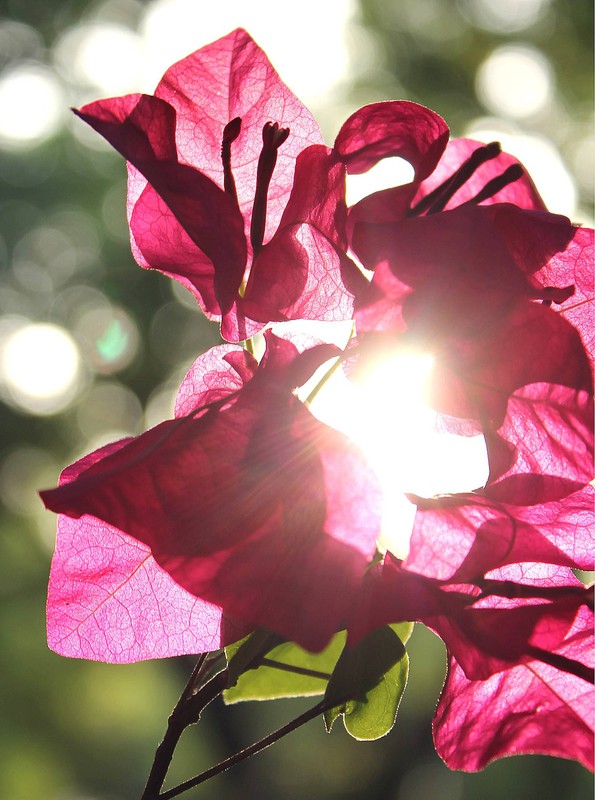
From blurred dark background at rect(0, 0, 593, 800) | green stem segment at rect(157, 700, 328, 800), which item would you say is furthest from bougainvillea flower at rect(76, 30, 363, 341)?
blurred dark background at rect(0, 0, 593, 800)

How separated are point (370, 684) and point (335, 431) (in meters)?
0.19

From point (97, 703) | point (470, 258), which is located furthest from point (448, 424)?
point (97, 703)

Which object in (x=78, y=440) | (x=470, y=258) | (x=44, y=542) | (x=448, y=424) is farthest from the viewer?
(x=78, y=440)

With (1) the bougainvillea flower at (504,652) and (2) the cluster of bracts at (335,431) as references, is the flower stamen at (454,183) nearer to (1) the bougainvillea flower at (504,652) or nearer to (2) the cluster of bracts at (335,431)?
(2) the cluster of bracts at (335,431)

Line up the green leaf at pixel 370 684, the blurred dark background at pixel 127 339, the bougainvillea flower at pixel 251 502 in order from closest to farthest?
the bougainvillea flower at pixel 251 502 → the green leaf at pixel 370 684 → the blurred dark background at pixel 127 339

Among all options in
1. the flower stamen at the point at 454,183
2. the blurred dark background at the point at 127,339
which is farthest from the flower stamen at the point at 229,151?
the blurred dark background at the point at 127,339

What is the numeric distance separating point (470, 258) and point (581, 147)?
5.38 meters

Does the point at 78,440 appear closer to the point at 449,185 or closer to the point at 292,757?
the point at 292,757

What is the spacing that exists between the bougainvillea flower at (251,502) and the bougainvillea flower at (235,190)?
64 millimetres

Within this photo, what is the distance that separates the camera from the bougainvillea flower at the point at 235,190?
1.40 feet

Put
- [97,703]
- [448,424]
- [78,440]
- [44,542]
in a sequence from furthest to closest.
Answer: [78,440] → [44,542] → [97,703] → [448,424]

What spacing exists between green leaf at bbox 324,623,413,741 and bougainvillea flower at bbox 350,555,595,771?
1.3 inches

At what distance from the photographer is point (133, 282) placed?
6.28m

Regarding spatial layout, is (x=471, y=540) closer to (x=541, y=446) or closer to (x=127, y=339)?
(x=541, y=446)
